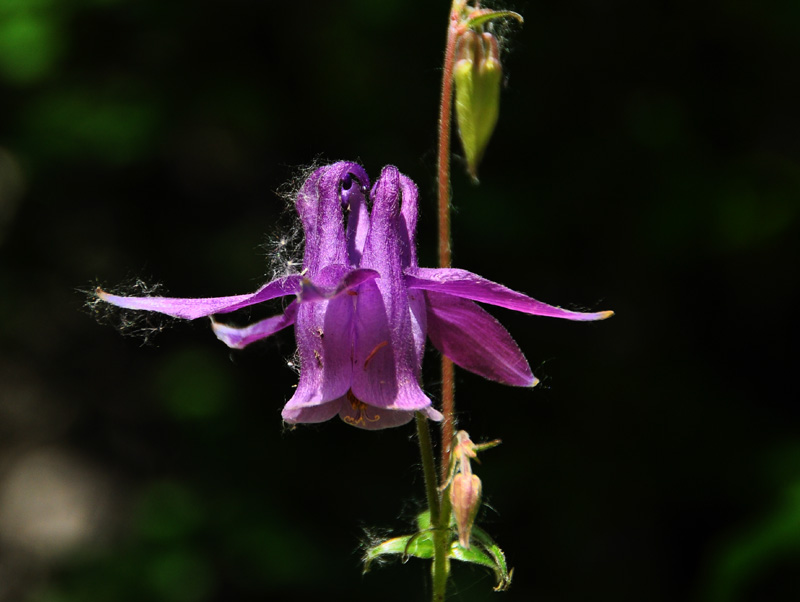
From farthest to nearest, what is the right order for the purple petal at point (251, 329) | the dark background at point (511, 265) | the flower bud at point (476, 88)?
the dark background at point (511, 265) → the flower bud at point (476, 88) → the purple petal at point (251, 329)

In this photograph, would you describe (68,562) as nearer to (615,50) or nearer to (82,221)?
(82,221)

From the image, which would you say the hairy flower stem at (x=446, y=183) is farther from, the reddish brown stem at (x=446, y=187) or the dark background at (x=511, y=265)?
the dark background at (x=511, y=265)

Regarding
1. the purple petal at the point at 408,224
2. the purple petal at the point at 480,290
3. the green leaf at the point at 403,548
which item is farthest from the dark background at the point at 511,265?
the purple petal at the point at 480,290

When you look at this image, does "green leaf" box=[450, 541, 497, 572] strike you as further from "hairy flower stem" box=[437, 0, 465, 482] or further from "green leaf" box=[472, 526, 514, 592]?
"hairy flower stem" box=[437, 0, 465, 482]

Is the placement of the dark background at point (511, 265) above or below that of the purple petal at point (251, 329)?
below

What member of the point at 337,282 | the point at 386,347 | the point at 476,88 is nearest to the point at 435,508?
the point at 386,347

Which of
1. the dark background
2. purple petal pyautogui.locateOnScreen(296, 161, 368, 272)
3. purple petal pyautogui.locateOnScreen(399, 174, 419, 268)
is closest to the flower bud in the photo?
purple petal pyautogui.locateOnScreen(399, 174, 419, 268)

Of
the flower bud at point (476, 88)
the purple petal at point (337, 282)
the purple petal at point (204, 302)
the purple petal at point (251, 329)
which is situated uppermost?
the flower bud at point (476, 88)

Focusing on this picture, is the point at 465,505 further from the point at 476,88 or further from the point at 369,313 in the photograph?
the point at 476,88
